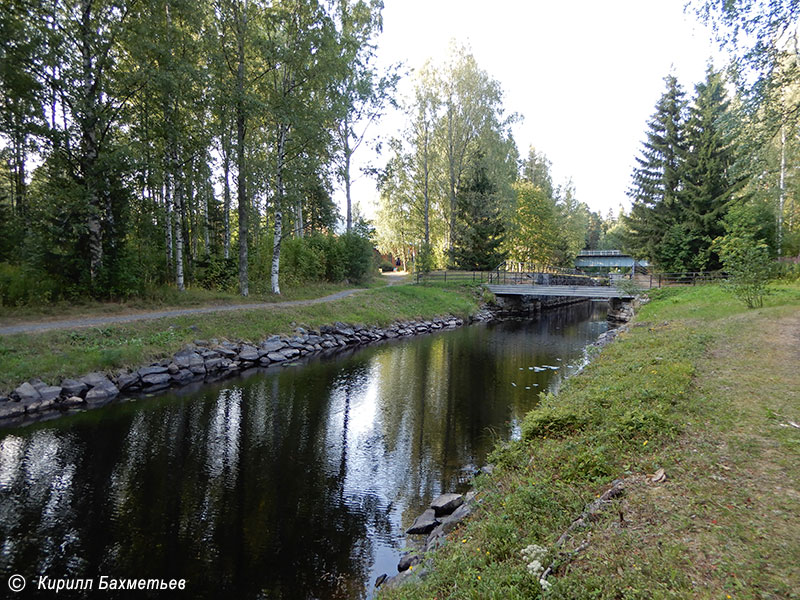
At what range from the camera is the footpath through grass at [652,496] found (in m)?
2.69

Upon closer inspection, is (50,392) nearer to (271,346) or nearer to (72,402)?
(72,402)

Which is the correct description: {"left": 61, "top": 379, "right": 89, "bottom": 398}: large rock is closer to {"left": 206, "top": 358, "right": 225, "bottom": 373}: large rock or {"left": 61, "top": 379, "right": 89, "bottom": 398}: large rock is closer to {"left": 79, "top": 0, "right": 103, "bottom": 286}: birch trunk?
{"left": 206, "top": 358, "right": 225, "bottom": 373}: large rock

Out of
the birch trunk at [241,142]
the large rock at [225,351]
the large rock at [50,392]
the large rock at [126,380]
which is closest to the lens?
the large rock at [50,392]

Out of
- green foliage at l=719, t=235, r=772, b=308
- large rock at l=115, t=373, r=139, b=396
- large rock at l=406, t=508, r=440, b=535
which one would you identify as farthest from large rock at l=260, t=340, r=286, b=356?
green foliage at l=719, t=235, r=772, b=308

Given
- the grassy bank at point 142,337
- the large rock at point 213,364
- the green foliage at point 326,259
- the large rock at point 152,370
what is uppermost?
the green foliage at point 326,259

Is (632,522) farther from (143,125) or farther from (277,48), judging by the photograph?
(277,48)

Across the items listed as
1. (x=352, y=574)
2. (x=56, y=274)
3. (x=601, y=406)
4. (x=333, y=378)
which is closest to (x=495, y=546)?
(x=352, y=574)

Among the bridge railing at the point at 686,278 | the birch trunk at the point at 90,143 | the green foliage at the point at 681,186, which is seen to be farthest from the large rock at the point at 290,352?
the green foliage at the point at 681,186

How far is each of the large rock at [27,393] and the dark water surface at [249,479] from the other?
1129mm

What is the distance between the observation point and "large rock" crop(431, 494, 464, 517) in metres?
5.53

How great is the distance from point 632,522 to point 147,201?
18.5 meters

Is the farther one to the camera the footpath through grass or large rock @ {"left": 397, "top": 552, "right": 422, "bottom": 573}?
large rock @ {"left": 397, "top": 552, "right": 422, "bottom": 573}

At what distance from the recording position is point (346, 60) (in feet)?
62.6

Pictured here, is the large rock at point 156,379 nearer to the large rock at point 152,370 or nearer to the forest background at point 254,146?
the large rock at point 152,370
